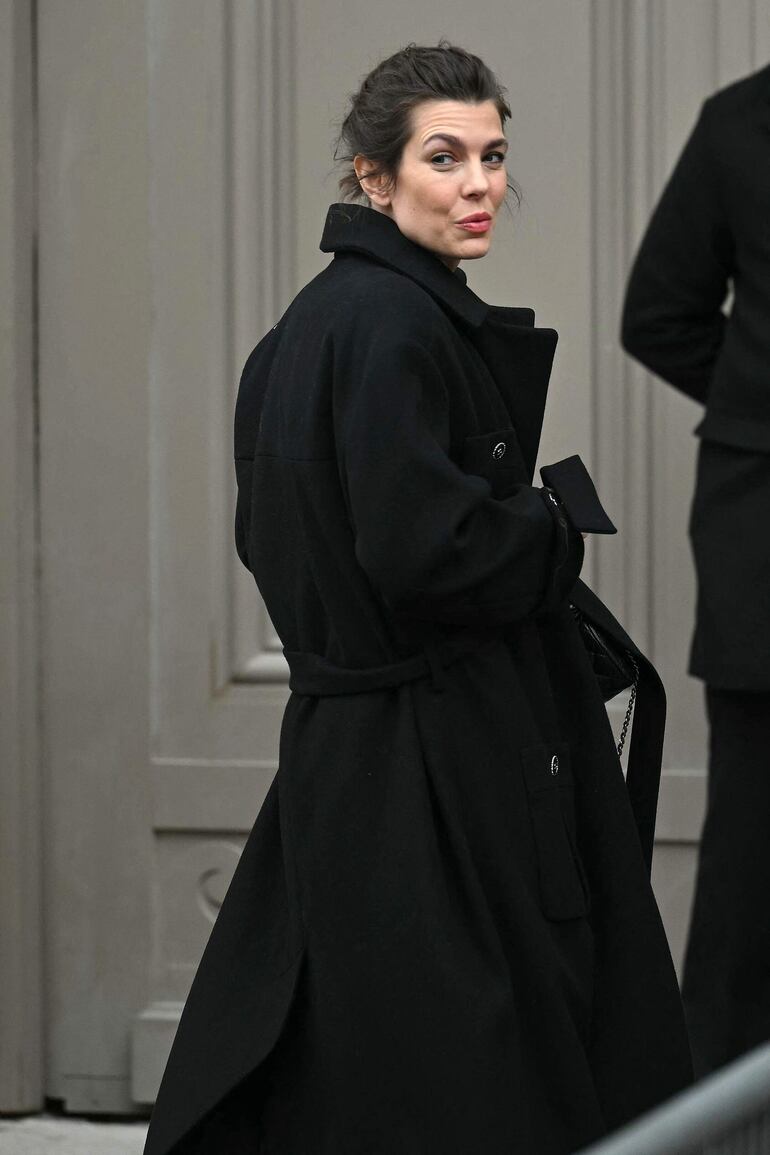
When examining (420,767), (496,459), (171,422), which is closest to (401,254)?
(496,459)

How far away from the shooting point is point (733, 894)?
119 inches

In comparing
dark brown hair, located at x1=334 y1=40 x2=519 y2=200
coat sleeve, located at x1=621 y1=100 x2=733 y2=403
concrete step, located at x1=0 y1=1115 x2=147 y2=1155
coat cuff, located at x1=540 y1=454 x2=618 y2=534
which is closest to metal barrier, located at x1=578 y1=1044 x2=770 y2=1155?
coat cuff, located at x1=540 y1=454 x2=618 y2=534

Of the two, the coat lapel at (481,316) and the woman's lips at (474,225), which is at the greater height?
the woman's lips at (474,225)

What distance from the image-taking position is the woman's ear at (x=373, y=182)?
221cm

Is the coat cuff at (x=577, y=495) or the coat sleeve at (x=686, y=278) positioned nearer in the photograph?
the coat cuff at (x=577, y=495)

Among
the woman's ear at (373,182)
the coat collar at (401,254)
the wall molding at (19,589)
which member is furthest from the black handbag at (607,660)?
the wall molding at (19,589)

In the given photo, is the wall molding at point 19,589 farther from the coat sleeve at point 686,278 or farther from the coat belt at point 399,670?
the coat belt at point 399,670

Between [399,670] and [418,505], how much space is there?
25 cm

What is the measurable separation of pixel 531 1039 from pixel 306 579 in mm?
587

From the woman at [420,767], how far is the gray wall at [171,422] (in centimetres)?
106

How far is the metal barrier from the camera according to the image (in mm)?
924

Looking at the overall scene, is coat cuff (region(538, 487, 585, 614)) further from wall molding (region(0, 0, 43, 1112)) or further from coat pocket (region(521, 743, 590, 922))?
wall molding (region(0, 0, 43, 1112))

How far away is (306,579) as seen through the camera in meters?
2.17

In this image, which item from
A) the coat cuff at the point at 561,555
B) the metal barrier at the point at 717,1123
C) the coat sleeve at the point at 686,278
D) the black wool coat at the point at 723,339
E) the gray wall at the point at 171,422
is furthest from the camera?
the gray wall at the point at 171,422
